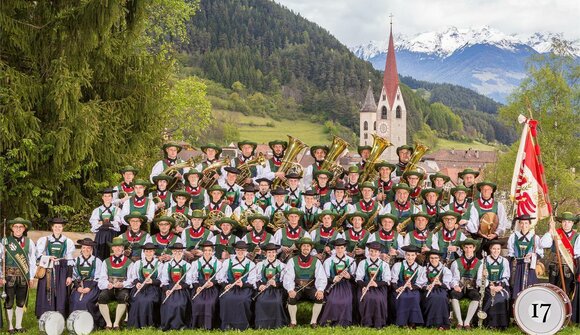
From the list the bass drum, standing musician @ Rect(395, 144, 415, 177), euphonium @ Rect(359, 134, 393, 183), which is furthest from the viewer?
standing musician @ Rect(395, 144, 415, 177)

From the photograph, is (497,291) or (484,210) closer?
(497,291)

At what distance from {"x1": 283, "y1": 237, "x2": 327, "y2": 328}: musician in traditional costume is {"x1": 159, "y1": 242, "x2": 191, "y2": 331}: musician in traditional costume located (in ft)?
5.73

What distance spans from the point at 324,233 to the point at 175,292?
2.85 meters

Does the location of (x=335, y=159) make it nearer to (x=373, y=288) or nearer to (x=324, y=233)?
(x=324, y=233)

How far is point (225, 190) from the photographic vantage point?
13.5 metres

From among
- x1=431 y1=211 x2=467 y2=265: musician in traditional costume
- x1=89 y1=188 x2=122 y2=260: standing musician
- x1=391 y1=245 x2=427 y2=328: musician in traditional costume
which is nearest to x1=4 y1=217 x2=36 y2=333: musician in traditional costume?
x1=89 y1=188 x2=122 y2=260: standing musician

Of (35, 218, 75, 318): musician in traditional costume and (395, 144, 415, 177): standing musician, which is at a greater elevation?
(395, 144, 415, 177): standing musician

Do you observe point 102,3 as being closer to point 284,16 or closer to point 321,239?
point 321,239

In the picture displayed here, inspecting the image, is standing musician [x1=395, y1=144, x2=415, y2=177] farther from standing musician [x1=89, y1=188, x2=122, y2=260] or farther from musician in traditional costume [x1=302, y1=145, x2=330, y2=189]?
standing musician [x1=89, y1=188, x2=122, y2=260]

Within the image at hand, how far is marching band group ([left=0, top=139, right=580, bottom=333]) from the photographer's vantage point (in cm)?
1166

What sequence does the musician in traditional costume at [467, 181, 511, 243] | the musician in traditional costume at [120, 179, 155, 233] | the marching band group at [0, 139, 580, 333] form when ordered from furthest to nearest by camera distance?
the musician in traditional costume at [120, 179, 155, 233], the musician in traditional costume at [467, 181, 511, 243], the marching band group at [0, 139, 580, 333]

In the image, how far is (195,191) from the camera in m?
13.7

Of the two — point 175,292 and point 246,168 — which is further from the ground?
point 246,168

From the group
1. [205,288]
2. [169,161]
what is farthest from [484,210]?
[169,161]
